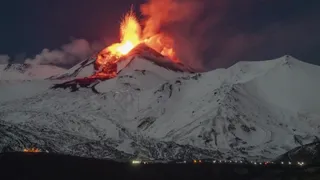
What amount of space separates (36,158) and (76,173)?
8801 millimetres

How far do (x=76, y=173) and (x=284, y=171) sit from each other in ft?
147

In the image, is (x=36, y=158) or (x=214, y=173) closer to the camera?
(x=36, y=158)

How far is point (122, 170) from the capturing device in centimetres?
12250

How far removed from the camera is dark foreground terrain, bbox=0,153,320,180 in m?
116

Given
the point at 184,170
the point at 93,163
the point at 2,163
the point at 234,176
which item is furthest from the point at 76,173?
the point at 234,176

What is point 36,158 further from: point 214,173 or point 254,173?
point 254,173

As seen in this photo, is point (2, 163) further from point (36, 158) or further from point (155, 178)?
point (155, 178)

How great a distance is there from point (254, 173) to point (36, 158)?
46304 millimetres

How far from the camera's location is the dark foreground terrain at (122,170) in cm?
11556

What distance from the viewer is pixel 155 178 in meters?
122

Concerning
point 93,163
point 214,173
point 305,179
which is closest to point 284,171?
point 305,179

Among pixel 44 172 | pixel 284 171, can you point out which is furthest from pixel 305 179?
pixel 44 172

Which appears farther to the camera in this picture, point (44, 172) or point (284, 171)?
point (284, 171)

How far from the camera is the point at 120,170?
400ft
